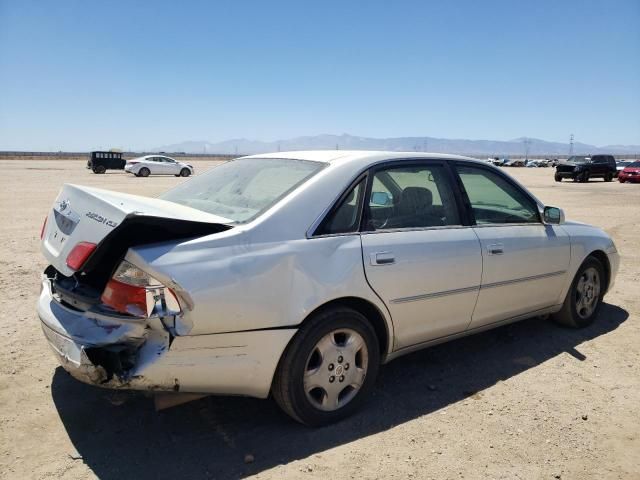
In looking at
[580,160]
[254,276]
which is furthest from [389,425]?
[580,160]

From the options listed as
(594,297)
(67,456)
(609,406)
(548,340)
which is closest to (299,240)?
(67,456)

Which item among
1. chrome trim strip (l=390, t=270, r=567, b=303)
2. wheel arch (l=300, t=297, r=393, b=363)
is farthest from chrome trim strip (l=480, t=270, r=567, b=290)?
wheel arch (l=300, t=297, r=393, b=363)

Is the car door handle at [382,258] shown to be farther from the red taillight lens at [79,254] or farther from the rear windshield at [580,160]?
the rear windshield at [580,160]

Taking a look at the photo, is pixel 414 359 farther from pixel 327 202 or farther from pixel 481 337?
pixel 327 202

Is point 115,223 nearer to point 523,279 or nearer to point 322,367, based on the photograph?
point 322,367

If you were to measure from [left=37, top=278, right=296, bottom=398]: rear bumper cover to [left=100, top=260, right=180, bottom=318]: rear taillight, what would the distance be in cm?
6

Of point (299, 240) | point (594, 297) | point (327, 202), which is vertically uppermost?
point (327, 202)

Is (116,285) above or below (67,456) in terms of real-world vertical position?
above

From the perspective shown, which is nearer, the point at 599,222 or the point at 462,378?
the point at 462,378

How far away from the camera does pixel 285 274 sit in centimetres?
266

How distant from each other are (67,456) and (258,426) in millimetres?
1024

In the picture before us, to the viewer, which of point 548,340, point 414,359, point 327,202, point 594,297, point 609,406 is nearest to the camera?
point 327,202

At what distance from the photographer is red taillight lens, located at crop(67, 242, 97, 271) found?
2.52 meters

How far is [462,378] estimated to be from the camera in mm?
3678
